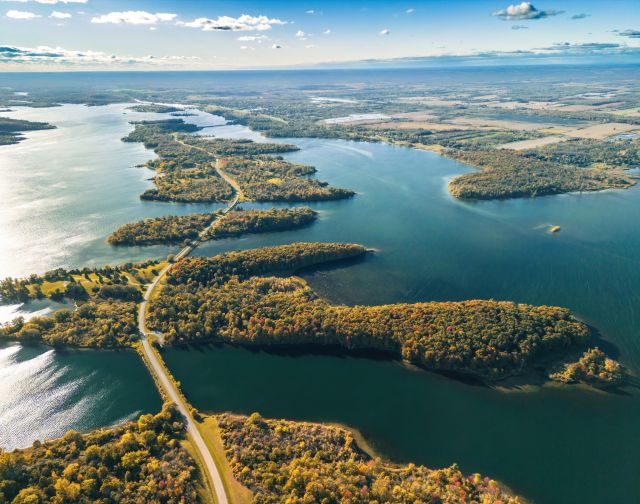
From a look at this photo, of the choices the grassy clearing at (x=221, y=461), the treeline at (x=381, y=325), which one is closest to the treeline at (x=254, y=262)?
the treeline at (x=381, y=325)

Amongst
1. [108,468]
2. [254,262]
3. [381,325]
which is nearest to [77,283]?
[254,262]

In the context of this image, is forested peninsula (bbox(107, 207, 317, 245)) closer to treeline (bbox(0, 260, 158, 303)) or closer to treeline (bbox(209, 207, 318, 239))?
treeline (bbox(209, 207, 318, 239))

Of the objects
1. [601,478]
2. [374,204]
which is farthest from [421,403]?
[374,204]

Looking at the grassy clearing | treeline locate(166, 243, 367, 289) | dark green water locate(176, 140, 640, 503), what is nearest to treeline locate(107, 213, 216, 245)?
dark green water locate(176, 140, 640, 503)

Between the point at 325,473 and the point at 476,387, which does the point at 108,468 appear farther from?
the point at 476,387

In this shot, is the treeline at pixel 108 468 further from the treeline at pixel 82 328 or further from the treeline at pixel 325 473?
the treeline at pixel 82 328

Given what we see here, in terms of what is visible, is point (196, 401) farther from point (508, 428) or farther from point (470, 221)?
point (470, 221)
